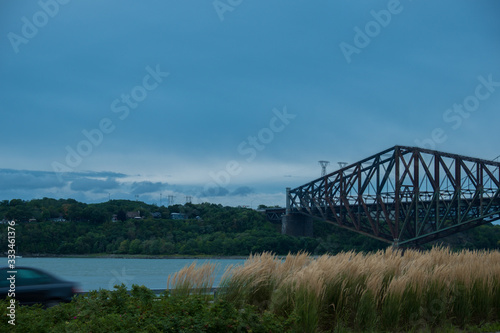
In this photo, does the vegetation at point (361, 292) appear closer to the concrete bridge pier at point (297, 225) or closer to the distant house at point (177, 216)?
the concrete bridge pier at point (297, 225)

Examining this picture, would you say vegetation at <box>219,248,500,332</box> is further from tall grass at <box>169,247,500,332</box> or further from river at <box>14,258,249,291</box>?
river at <box>14,258,249,291</box>

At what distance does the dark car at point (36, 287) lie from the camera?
10625 millimetres

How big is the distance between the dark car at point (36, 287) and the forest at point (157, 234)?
6248 centimetres

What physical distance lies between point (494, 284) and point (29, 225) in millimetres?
80526

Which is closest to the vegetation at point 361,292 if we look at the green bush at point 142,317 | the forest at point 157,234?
the green bush at point 142,317

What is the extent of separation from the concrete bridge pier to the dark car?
2973 inches

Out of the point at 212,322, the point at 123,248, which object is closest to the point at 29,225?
the point at 123,248

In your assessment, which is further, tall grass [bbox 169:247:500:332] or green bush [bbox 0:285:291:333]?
tall grass [bbox 169:247:500:332]

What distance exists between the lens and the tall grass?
8.64 metres

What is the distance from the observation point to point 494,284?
1116cm

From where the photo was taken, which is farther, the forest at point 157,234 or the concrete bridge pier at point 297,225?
the concrete bridge pier at point 297,225

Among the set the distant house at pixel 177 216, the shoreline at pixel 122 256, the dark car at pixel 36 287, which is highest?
the distant house at pixel 177 216

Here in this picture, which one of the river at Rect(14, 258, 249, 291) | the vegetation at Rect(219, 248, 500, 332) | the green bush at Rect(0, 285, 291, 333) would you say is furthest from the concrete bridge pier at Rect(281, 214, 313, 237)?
the green bush at Rect(0, 285, 291, 333)

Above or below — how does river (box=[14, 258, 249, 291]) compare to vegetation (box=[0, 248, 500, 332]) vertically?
below
